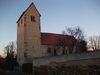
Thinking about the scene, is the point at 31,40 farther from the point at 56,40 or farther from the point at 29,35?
the point at 56,40

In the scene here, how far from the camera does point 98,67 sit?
868 centimetres

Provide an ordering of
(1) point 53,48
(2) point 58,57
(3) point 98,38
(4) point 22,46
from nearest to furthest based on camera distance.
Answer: (2) point 58,57
(4) point 22,46
(1) point 53,48
(3) point 98,38

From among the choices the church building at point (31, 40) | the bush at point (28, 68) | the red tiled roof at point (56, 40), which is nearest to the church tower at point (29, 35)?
the church building at point (31, 40)

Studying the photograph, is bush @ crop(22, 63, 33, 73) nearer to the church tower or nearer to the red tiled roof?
the church tower

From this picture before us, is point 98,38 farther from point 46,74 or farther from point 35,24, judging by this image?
point 46,74

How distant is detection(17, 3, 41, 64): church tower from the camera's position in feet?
94.6

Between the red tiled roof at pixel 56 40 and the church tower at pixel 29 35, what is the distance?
2.60m

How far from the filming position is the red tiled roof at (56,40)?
30228mm

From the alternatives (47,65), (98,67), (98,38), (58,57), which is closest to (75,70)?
(98,67)

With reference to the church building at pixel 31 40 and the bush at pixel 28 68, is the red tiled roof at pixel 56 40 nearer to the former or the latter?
the church building at pixel 31 40

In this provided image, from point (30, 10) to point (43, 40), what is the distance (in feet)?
25.1

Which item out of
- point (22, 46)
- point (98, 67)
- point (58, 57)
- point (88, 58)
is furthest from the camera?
point (22, 46)

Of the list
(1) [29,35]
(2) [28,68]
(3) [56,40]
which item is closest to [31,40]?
(1) [29,35]

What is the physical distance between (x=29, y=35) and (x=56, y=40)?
7.60 metres
